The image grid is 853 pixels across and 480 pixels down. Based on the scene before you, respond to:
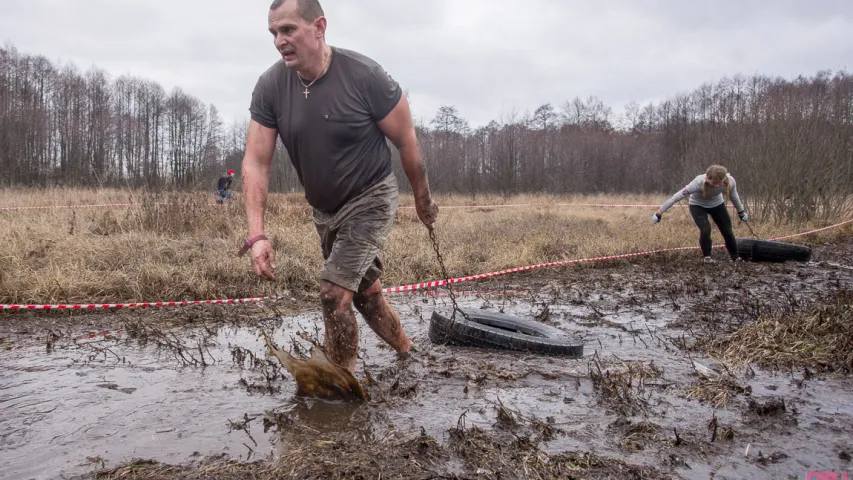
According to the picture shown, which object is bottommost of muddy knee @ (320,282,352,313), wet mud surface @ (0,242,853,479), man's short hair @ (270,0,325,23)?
wet mud surface @ (0,242,853,479)

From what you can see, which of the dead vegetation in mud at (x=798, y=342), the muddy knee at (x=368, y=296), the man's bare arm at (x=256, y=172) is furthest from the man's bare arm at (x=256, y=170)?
the dead vegetation in mud at (x=798, y=342)

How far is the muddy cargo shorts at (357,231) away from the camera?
10.9 ft

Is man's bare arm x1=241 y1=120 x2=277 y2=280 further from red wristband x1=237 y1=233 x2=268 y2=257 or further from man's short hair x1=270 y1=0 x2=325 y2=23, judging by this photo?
man's short hair x1=270 y1=0 x2=325 y2=23

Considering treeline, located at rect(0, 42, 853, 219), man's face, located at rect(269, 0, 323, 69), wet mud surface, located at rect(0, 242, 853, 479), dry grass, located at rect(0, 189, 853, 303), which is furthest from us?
treeline, located at rect(0, 42, 853, 219)

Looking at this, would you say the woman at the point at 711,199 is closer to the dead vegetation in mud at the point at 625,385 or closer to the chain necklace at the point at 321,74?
the dead vegetation in mud at the point at 625,385

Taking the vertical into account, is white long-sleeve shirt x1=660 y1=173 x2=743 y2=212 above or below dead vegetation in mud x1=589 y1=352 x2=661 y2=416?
above

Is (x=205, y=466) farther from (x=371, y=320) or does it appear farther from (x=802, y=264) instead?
(x=802, y=264)

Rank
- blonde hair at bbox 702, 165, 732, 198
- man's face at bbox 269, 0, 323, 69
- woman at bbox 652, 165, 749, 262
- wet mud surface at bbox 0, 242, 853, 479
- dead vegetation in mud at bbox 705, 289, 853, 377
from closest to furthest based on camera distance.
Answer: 1. wet mud surface at bbox 0, 242, 853, 479
2. man's face at bbox 269, 0, 323, 69
3. dead vegetation in mud at bbox 705, 289, 853, 377
4. blonde hair at bbox 702, 165, 732, 198
5. woman at bbox 652, 165, 749, 262

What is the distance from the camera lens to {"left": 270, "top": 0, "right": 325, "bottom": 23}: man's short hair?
121 inches

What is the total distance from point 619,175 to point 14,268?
2368 inches

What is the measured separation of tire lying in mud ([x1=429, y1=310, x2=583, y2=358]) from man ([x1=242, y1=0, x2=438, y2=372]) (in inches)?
58.4

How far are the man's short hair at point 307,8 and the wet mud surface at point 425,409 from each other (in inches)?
80.9

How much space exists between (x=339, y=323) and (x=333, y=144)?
40.2 inches

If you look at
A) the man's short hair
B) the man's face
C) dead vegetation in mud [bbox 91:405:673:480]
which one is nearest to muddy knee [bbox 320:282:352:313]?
dead vegetation in mud [bbox 91:405:673:480]
